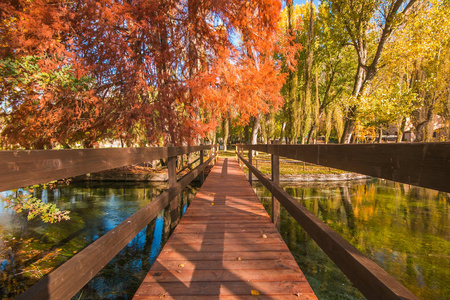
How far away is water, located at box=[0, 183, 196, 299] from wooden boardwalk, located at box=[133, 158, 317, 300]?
6.54ft

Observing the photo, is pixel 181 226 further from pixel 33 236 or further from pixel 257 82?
pixel 257 82

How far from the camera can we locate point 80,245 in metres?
5.89

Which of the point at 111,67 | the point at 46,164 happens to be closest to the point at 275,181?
the point at 46,164

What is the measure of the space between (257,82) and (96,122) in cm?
654

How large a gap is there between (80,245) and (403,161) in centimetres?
694

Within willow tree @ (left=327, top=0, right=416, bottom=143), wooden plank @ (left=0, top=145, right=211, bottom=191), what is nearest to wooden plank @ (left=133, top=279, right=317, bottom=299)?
wooden plank @ (left=0, top=145, right=211, bottom=191)

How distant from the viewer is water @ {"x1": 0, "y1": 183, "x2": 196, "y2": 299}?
4.30 meters

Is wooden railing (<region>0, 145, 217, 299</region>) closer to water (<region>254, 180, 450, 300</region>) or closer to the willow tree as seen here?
water (<region>254, 180, 450, 300</region>)

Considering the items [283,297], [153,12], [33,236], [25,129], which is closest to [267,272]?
[283,297]

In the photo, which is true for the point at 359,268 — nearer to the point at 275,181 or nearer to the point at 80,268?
the point at 80,268

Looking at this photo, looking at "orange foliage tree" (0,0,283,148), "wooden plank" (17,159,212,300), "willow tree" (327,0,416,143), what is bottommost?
"wooden plank" (17,159,212,300)

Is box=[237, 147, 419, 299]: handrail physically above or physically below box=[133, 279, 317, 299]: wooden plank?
above

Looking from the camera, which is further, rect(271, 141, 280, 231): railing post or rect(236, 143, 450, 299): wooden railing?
Result: rect(271, 141, 280, 231): railing post

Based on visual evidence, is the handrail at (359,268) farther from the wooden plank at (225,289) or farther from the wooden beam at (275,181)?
the wooden beam at (275,181)
